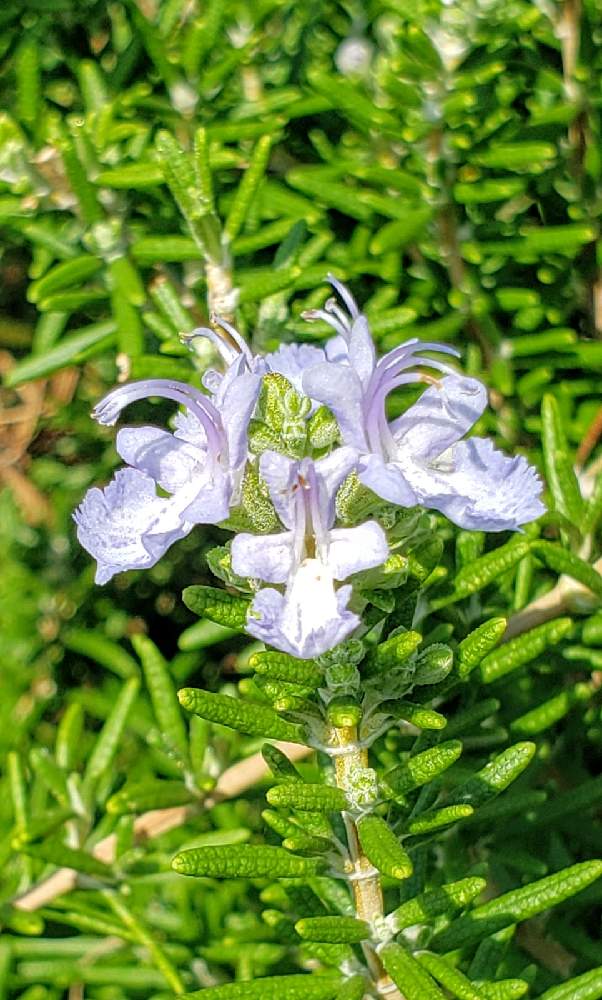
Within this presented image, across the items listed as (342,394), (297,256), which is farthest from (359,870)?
(297,256)

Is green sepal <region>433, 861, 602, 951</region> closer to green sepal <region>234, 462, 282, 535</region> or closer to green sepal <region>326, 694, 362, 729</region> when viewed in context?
green sepal <region>326, 694, 362, 729</region>

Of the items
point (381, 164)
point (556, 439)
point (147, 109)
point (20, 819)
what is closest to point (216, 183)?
point (147, 109)

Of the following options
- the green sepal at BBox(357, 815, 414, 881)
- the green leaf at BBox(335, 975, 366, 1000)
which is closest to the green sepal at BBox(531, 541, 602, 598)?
the green sepal at BBox(357, 815, 414, 881)

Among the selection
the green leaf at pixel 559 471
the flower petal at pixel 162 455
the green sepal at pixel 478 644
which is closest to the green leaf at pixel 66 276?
the flower petal at pixel 162 455

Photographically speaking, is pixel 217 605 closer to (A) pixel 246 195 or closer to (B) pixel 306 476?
(B) pixel 306 476

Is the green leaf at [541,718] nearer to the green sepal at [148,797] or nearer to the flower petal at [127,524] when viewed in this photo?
the green sepal at [148,797]
